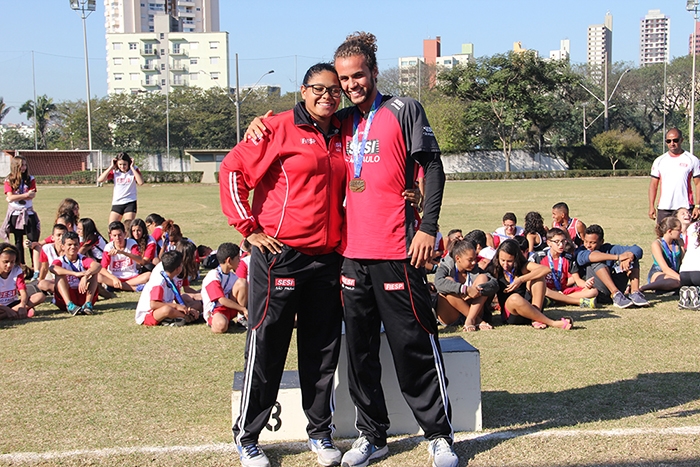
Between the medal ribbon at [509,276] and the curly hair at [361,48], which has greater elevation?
the curly hair at [361,48]

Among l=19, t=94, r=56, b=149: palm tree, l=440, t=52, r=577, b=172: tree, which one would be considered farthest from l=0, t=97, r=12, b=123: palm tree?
l=440, t=52, r=577, b=172: tree

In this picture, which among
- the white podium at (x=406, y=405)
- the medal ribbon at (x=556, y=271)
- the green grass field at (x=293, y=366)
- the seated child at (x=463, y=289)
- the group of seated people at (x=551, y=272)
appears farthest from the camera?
the medal ribbon at (x=556, y=271)

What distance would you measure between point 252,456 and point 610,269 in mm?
6228

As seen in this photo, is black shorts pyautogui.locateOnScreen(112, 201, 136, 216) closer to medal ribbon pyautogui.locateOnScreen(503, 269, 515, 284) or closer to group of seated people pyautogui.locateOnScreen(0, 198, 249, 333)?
group of seated people pyautogui.locateOnScreen(0, 198, 249, 333)

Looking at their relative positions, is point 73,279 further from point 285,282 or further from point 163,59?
point 163,59

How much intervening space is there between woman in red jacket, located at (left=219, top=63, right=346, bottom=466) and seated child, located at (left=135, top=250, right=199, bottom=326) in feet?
13.0

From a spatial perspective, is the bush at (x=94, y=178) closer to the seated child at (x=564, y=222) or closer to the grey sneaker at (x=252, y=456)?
the seated child at (x=564, y=222)

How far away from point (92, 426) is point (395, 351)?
2064 millimetres

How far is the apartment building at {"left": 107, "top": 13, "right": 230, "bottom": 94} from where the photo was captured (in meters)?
110

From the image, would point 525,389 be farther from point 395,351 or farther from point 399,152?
point 399,152

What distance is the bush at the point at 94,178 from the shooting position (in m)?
53.1

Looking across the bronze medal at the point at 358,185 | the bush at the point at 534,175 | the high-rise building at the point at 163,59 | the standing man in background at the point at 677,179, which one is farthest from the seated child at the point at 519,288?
the high-rise building at the point at 163,59

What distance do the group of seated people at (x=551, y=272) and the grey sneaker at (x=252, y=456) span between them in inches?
150

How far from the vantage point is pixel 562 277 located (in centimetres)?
905
